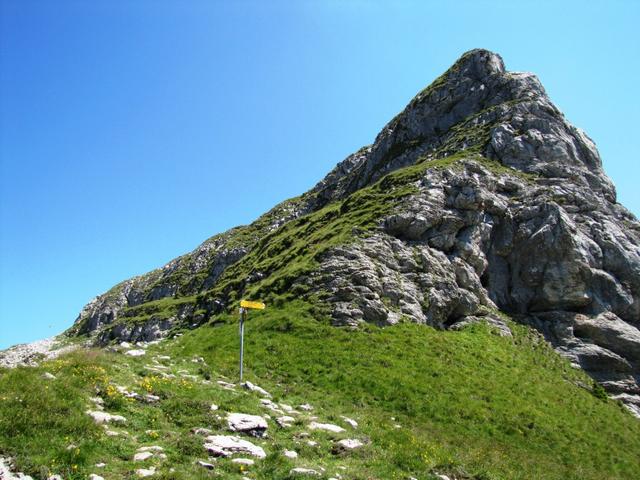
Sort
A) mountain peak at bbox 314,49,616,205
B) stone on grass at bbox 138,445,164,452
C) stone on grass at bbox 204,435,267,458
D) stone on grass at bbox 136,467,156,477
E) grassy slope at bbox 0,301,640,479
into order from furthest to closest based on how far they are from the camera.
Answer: mountain peak at bbox 314,49,616,205 → stone on grass at bbox 204,435,267,458 → grassy slope at bbox 0,301,640,479 → stone on grass at bbox 138,445,164,452 → stone on grass at bbox 136,467,156,477

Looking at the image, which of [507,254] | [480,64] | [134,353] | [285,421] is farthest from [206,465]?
[480,64]

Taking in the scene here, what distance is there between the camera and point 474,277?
47906 millimetres

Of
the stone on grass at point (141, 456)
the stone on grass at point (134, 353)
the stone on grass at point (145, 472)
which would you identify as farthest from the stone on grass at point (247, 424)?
the stone on grass at point (134, 353)

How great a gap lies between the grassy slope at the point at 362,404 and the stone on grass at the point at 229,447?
1.54ft

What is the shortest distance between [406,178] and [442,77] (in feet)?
179

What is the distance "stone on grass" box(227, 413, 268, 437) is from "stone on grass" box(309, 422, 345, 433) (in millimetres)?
2667

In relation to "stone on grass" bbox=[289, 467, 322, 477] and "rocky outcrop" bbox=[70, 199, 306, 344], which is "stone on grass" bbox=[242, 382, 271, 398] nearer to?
"stone on grass" bbox=[289, 467, 322, 477]

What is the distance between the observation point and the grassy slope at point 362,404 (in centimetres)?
1348

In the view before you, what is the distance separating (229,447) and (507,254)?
150 feet

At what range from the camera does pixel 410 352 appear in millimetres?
34406

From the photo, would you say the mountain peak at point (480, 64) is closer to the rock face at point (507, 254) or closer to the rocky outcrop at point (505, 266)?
the rock face at point (507, 254)

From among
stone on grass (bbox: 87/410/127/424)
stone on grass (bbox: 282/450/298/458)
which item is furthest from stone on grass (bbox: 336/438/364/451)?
stone on grass (bbox: 87/410/127/424)

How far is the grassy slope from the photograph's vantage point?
1348 cm

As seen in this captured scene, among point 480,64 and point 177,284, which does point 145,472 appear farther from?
point 177,284
